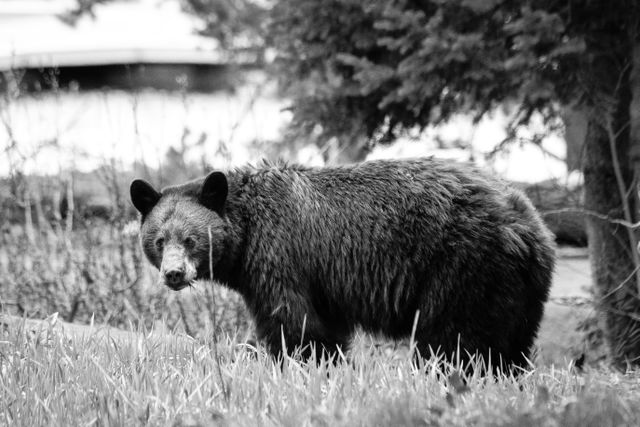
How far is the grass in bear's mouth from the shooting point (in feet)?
11.1

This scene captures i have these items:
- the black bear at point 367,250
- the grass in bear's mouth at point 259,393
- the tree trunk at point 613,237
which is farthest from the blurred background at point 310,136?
the grass in bear's mouth at point 259,393

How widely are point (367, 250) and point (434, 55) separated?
61.8 inches

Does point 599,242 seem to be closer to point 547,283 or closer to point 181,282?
point 547,283

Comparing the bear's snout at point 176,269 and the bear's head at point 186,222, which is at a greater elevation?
the bear's head at point 186,222

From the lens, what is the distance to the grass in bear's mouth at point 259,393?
3.37 metres

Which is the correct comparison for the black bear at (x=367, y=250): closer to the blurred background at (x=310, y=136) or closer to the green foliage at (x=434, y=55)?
the blurred background at (x=310, y=136)

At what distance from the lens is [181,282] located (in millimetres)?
5219

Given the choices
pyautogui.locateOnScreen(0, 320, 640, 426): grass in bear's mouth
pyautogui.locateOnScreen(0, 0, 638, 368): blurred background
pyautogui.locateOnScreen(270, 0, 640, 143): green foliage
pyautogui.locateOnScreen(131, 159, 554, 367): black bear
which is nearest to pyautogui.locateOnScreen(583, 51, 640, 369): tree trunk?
pyautogui.locateOnScreen(0, 0, 638, 368): blurred background

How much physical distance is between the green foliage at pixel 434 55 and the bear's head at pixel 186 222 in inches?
65.4

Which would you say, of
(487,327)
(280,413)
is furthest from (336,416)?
(487,327)

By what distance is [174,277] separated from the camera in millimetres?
5188

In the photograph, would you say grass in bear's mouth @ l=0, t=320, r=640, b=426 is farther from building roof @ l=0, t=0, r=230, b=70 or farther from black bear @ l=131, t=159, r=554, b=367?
building roof @ l=0, t=0, r=230, b=70

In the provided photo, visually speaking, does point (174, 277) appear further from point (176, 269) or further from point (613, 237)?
point (613, 237)

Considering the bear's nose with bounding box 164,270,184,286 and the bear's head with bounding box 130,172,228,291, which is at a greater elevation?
the bear's head with bounding box 130,172,228,291
